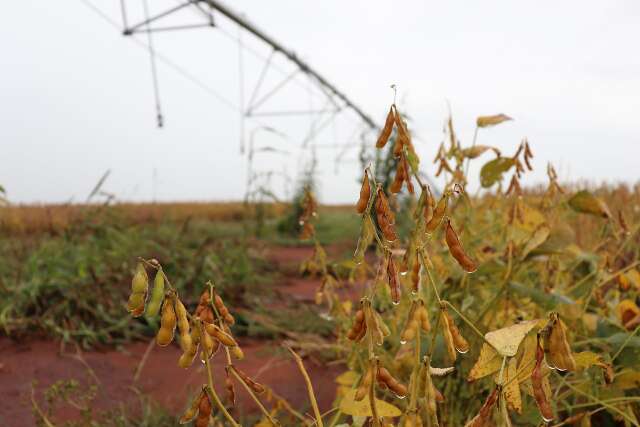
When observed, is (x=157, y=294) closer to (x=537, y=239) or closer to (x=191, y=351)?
(x=191, y=351)

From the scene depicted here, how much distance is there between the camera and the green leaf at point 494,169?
1280 mm

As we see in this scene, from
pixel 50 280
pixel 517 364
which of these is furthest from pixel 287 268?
pixel 517 364

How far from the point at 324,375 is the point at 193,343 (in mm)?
1649

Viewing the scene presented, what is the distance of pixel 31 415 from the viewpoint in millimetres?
1859

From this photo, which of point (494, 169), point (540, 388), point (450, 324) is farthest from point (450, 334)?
point (494, 169)

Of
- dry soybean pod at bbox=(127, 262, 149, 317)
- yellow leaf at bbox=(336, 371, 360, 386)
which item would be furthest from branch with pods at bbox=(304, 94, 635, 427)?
yellow leaf at bbox=(336, 371, 360, 386)

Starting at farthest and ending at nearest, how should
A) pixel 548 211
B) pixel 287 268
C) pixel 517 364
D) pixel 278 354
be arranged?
pixel 287 268 → pixel 278 354 → pixel 548 211 → pixel 517 364

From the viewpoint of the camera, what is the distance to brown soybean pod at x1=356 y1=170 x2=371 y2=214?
0.68 metres

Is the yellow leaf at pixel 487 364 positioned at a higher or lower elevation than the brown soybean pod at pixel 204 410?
higher

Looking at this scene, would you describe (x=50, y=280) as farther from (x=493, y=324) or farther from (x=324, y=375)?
(x=493, y=324)

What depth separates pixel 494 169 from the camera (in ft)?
4.30

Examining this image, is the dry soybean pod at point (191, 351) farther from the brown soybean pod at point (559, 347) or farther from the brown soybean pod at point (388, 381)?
the brown soybean pod at point (559, 347)

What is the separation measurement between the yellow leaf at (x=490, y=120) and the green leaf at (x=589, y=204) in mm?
260

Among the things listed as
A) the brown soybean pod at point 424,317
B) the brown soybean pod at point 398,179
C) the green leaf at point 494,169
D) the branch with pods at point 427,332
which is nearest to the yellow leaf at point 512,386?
the branch with pods at point 427,332
